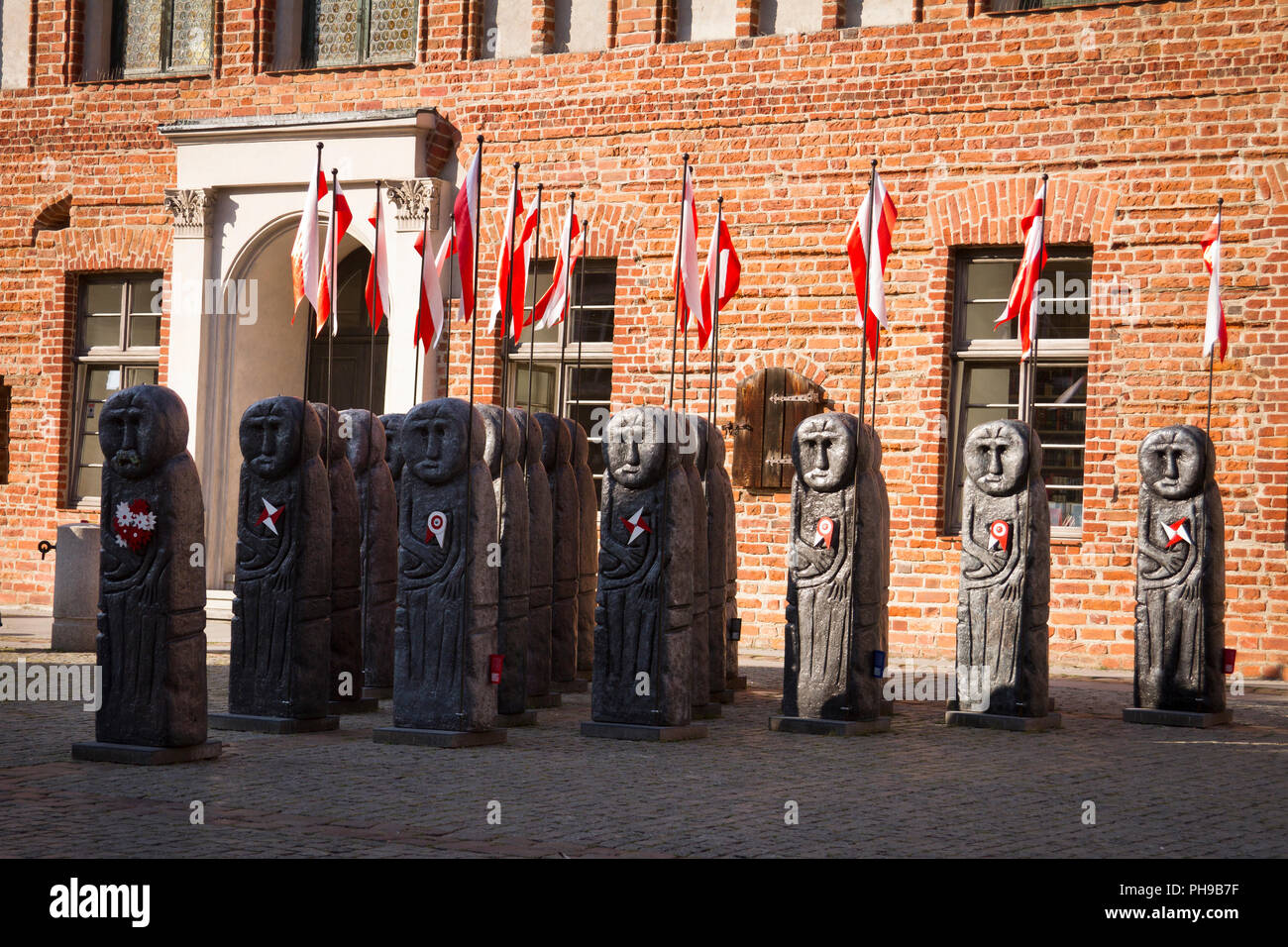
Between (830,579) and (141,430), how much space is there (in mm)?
3927

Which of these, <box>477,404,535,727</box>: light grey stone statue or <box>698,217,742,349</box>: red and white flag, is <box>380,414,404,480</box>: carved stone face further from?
<box>698,217,742,349</box>: red and white flag

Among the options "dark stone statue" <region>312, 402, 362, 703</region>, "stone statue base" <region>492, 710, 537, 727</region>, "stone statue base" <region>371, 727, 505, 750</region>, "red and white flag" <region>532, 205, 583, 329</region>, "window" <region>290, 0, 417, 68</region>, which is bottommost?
"stone statue base" <region>492, 710, 537, 727</region>

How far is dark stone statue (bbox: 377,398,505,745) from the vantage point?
29.1ft

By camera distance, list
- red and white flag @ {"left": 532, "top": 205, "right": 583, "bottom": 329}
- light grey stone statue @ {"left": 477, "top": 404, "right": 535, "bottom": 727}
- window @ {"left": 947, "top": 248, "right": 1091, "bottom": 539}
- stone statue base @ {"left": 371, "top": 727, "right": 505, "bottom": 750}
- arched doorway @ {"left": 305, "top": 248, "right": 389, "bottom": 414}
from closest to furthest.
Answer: stone statue base @ {"left": 371, "top": 727, "right": 505, "bottom": 750}, light grey stone statue @ {"left": 477, "top": 404, "right": 535, "bottom": 727}, red and white flag @ {"left": 532, "top": 205, "right": 583, "bottom": 329}, window @ {"left": 947, "top": 248, "right": 1091, "bottom": 539}, arched doorway @ {"left": 305, "top": 248, "right": 389, "bottom": 414}

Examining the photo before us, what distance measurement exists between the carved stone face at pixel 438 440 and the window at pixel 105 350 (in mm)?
9870

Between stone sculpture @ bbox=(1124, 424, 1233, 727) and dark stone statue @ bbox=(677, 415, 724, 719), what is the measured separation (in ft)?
9.07

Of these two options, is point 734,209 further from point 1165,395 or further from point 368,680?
point 368,680

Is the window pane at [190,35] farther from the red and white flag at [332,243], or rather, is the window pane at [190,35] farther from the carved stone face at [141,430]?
the carved stone face at [141,430]

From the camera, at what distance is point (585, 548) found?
1198 centimetres

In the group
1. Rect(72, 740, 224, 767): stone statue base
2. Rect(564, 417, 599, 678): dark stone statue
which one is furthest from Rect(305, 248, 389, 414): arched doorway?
Rect(72, 740, 224, 767): stone statue base

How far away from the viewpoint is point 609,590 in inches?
378

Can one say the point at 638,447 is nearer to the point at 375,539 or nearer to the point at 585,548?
the point at 375,539

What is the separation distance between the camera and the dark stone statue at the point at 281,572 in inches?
359

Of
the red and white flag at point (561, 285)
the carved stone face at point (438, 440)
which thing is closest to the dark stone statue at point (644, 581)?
the carved stone face at point (438, 440)
